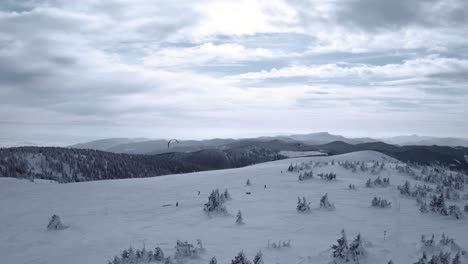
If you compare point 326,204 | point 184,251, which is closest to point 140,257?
point 184,251

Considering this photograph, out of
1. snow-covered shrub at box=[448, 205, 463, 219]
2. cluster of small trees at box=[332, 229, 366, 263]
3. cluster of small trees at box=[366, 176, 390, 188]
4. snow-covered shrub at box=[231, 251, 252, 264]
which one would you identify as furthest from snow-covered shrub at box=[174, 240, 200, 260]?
cluster of small trees at box=[366, 176, 390, 188]

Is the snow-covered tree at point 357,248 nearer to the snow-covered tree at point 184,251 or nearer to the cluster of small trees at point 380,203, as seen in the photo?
the snow-covered tree at point 184,251

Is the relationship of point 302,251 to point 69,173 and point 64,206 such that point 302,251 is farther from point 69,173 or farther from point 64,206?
point 69,173

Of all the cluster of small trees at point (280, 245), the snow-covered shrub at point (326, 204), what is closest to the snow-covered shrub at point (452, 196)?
the snow-covered shrub at point (326, 204)

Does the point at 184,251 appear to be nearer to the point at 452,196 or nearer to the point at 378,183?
the point at 378,183

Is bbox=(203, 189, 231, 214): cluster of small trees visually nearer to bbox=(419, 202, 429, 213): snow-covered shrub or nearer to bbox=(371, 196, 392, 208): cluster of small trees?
bbox=(371, 196, 392, 208): cluster of small trees

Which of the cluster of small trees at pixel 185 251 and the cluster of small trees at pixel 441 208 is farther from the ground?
the cluster of small trees at pixel 441 208

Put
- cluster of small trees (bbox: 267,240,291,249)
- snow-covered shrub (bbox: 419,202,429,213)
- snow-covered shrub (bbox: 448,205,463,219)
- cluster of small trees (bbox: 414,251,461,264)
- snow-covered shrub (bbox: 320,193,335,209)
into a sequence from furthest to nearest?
snow-covered shrub (bbox: 320,193,335,209) → snow-covered shrub (bbox: 419,202,429,213) → snow-covered shrub (bbox: 448,205,463,219) → cluster of small trees (bbox: 267,240,291,249) → cluster of small trees (bbox: 414,251,461,264)

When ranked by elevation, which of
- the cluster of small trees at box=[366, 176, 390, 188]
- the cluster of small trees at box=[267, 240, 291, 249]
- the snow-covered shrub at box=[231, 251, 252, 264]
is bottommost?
the cluster of small trees at box=[267, 240, 291, 249]
